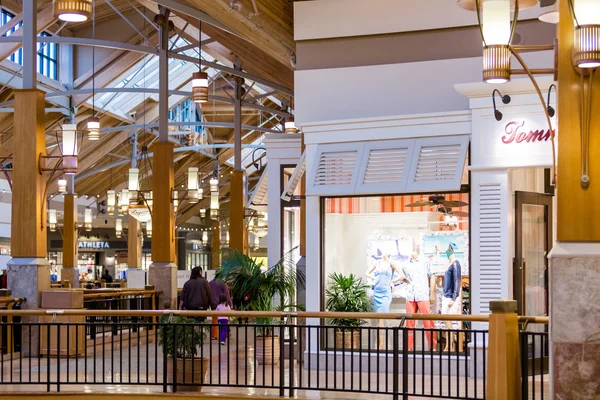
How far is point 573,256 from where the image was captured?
6785 mm

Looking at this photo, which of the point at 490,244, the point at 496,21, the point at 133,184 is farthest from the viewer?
the point at 133,184

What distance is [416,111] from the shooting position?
42.6 ft

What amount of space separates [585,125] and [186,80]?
24863mm

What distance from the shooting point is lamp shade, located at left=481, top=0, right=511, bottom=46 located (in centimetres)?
691

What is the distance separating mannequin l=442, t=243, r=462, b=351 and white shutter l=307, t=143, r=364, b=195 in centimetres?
159

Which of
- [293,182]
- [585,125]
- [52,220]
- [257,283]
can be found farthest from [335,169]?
[52,220]

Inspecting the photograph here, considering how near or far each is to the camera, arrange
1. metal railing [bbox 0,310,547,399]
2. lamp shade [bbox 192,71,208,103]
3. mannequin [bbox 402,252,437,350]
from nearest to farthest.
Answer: metal railing [bbox 0,310,547,399]
mannequin [bbox 402,252,437,350]
lamp shade [bbox 192,71,208,103]

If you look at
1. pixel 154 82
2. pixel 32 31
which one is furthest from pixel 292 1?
pixel 154 82

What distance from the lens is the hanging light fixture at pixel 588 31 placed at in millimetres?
6375

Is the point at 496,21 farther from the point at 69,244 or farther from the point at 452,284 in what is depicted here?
the point at 69,244

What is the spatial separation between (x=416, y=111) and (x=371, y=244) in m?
1.92

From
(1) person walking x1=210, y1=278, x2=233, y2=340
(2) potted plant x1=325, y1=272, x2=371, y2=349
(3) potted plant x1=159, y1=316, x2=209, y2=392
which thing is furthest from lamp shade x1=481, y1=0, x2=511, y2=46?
(1) person walking x1=210, y1=278, x2=233, y2=340

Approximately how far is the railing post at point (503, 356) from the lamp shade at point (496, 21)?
Answer: 2.50 m

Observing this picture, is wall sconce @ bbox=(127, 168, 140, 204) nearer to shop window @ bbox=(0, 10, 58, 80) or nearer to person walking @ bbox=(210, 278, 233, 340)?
shop window @ bbox=(0, 10, 58, 80)
